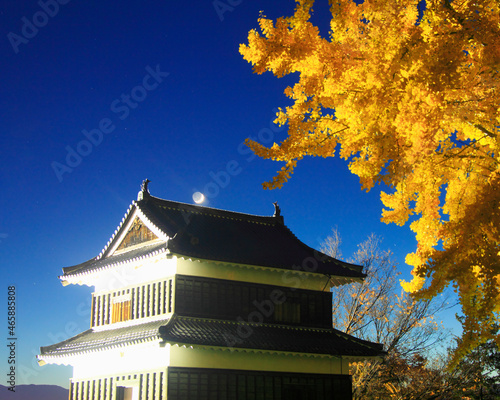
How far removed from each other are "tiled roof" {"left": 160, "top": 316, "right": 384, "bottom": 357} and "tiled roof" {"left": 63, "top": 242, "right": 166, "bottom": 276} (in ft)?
8.59

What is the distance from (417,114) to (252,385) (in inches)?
498

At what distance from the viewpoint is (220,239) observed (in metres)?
22.7

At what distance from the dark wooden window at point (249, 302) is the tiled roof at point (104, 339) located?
139 cm

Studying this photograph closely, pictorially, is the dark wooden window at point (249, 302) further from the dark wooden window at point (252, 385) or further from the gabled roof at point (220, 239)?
the dark wooden window at point (252, 385)

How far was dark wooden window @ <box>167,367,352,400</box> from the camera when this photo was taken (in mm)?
19125

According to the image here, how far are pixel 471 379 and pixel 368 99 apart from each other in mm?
22265

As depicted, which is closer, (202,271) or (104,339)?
(202,271)

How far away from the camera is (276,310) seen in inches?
885

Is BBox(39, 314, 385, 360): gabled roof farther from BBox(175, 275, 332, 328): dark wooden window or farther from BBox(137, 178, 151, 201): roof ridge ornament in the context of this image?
BBox(137, 178, 151, 201): roof ridge ornament

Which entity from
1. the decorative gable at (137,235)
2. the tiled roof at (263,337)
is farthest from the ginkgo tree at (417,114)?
the decorative gable at (137,235)

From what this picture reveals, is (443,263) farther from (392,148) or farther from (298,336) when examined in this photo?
(298,336)

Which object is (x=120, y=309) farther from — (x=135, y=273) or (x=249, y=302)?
(x=249, y=302)

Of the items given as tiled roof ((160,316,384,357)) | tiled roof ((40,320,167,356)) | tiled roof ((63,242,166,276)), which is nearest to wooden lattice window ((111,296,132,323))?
tiled roof ((40,320,167,356))

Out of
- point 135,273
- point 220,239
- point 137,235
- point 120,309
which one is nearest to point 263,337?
point 220,239
